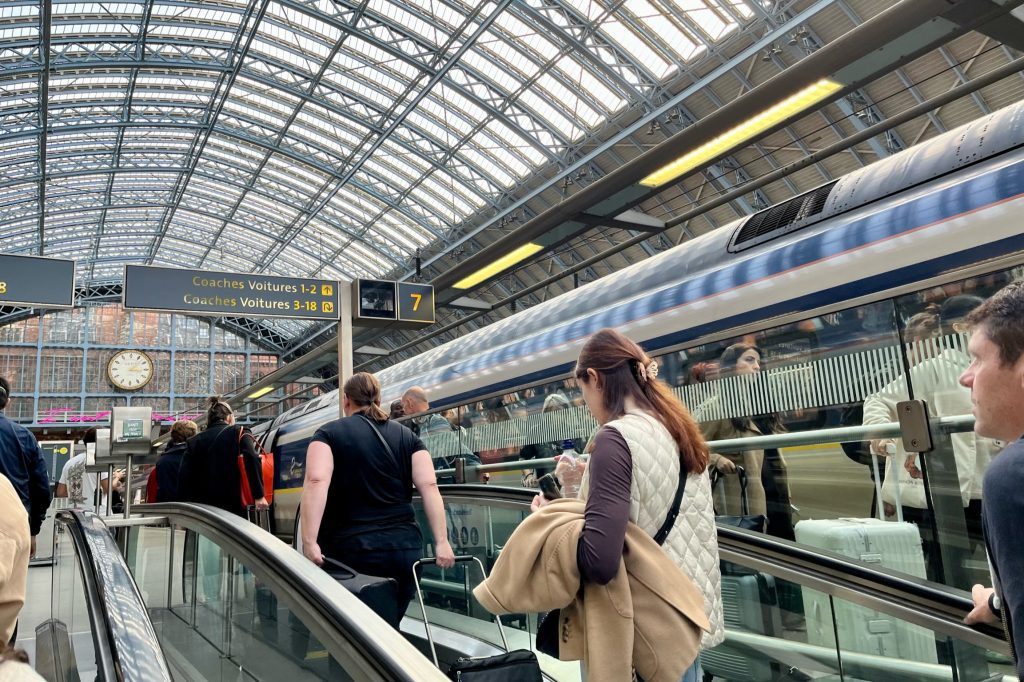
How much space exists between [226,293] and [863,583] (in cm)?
894

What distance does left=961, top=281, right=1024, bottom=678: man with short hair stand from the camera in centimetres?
117

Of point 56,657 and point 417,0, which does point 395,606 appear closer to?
point 56,657

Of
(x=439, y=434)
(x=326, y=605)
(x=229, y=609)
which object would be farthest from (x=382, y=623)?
(x=439, y=434)

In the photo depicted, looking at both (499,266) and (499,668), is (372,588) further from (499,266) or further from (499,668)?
(499,266)

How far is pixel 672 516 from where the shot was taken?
1981 millimetres

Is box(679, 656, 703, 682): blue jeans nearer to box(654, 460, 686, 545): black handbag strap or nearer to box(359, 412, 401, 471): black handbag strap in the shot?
box(654, 460, 686, 545): black handbag strap

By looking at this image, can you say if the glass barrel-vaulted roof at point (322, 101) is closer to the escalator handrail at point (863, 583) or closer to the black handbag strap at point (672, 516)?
the escalator handrail at point (863, 583)

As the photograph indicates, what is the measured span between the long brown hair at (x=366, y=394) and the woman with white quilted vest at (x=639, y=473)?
5.04 ft

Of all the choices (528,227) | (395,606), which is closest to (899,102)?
(528,227)

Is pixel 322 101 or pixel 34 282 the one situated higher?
pixel 322 101

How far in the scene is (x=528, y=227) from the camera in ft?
34.0

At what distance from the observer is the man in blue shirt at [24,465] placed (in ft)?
14.1

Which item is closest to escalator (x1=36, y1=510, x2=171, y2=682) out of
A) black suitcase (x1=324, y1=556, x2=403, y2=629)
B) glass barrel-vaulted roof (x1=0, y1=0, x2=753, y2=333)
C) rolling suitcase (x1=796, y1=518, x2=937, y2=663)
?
black suitcase (x1=324, y1=556, x2=403, y2=629)

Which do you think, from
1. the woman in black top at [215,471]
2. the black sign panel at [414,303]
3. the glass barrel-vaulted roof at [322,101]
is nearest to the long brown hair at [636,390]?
the woman in black top at [215,471]
